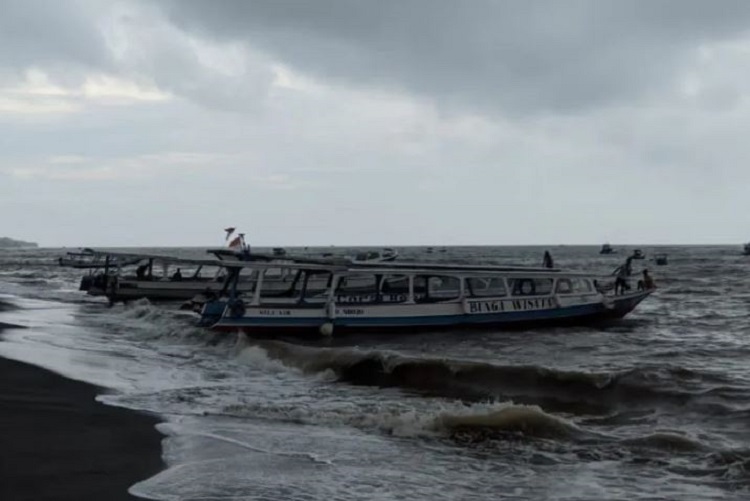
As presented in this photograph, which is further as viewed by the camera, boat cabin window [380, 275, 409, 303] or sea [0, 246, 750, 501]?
boat cabin window [380, 275, 409, 303]

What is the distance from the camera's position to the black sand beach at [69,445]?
8430 mm

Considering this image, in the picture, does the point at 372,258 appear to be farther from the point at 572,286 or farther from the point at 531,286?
the point at 531,286

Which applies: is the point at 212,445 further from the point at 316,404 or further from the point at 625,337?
the point at 625,337

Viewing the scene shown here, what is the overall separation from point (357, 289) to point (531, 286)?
7.04 metres

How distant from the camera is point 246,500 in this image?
333 inches

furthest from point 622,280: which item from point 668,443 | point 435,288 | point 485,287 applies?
point 668,443

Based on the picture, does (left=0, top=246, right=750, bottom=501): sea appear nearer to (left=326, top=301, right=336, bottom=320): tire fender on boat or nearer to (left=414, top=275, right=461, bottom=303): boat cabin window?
(left=326, top=301, right=336, bottom=320): tire fender on boat

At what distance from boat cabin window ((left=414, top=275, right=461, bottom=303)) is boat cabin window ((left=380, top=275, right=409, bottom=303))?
0.46m

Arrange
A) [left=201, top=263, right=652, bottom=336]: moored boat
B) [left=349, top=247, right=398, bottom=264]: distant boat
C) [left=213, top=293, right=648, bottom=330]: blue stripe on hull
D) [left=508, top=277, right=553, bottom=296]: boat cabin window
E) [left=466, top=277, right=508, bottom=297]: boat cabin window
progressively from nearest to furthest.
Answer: [left=213, top=293, right=648, bottom=330]: blue stripe on hull, [left=201, top=263, right=652, bottom=336]: moored boat, [left=466, top=277, right=508, bottom=297]: boat cabin window, [left=508, top=277, right=553, bottom=296]: boat cabin window, [left=349, top=247, right=398, bottom=264]: distant boat

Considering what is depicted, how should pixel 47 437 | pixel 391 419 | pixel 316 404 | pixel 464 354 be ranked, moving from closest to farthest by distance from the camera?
pixel 47 437
pixel 391 419
pixel 316 404
pixel 464 354

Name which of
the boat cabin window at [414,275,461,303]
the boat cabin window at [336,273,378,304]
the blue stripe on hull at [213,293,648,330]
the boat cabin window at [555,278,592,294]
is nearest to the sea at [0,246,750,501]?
the blue stripe on hull at [213,293,648,330]

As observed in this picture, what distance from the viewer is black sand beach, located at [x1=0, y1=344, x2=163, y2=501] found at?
843cm

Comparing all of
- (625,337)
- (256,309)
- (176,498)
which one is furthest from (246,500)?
(625,337)

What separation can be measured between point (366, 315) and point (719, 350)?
1066cm
